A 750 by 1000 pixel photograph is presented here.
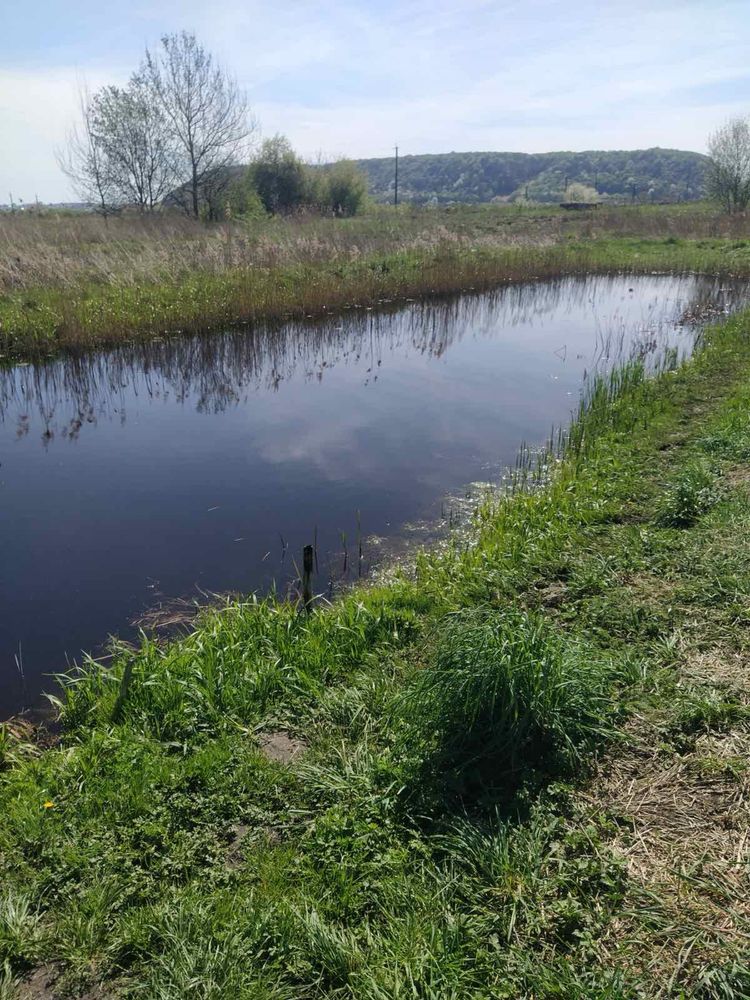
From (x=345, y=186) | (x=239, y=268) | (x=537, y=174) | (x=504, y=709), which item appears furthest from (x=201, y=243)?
(x=537, y=174)

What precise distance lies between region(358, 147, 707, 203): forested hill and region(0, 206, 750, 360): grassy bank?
352 feet

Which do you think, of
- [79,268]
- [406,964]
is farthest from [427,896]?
[79,268]

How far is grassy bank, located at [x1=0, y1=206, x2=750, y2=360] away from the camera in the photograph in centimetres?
1234

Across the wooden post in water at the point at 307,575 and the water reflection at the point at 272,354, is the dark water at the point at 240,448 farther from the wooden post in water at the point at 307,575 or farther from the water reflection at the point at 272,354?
the wooden post in water at the point at 307,575

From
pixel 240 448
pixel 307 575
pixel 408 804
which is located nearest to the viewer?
pixel 408 804

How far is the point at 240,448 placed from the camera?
27.1 feet

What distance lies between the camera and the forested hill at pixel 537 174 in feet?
424

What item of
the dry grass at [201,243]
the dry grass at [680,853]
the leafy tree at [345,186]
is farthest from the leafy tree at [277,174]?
the dry grass at [680,853]

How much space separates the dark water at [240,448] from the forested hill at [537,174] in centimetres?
11995

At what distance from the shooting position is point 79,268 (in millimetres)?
14227

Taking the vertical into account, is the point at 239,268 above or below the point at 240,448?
above

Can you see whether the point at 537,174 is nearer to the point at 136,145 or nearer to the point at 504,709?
the point at 136,145

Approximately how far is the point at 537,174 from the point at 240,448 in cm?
17173

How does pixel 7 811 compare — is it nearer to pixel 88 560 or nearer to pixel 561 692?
pixel 561 692
